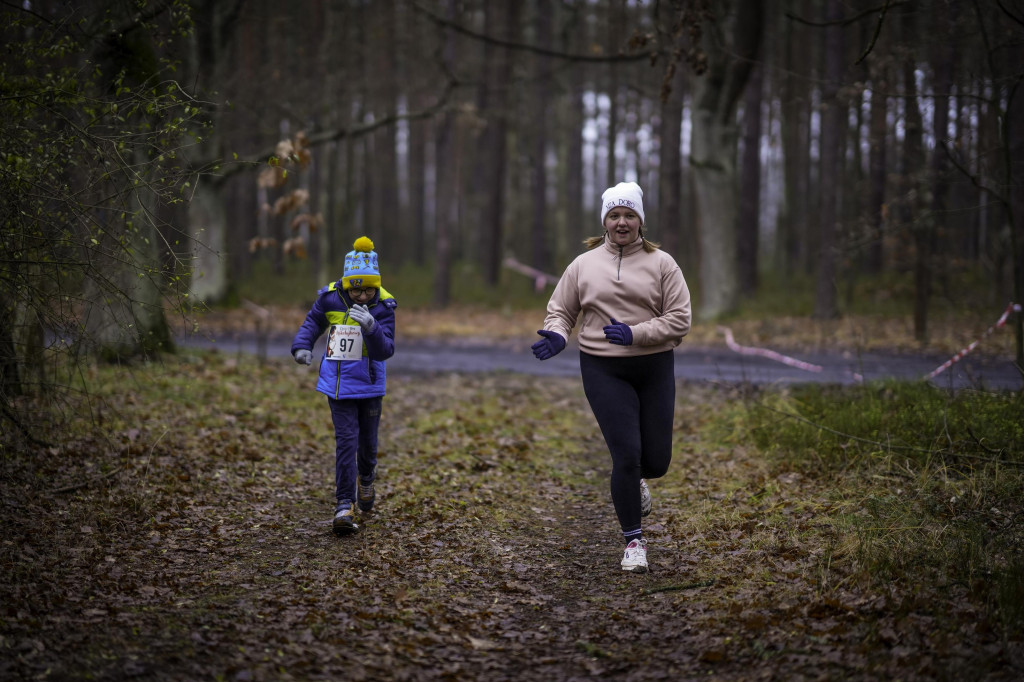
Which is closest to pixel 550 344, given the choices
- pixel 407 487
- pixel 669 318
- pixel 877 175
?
pixel 669 318

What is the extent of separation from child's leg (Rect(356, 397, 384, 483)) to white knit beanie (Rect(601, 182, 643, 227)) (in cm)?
223

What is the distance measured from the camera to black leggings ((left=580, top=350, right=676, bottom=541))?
17.5 feet

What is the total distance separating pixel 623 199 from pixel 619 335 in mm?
901

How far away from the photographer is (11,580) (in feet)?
15.6

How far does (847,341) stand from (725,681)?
47.2 ft

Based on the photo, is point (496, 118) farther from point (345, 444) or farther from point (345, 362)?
point (345, 444)

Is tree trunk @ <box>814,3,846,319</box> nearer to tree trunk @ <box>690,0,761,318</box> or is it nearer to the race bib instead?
tree trunk @ <box>690,0,761,318</box>

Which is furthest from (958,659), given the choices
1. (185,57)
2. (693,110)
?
(693,110)

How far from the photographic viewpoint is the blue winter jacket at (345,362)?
20.3 ft

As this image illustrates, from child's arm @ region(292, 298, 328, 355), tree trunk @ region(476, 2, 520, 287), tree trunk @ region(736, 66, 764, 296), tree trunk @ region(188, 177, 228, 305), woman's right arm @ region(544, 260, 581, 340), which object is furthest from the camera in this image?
tree trunk @ region(476, 2, 520, 287)

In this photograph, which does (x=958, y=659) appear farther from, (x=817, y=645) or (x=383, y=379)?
Answer: (x=383, y=379)

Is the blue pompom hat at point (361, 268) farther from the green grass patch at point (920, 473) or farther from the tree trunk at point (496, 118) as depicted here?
the tree trunk at point (496, 118)

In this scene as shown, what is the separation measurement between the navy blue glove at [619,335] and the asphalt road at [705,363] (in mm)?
5759

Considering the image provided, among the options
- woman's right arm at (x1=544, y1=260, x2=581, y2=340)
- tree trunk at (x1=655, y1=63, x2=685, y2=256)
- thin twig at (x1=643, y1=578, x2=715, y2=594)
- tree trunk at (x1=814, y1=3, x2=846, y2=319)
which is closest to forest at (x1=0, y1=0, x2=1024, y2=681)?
thin twig at (x1=643, y1=578, x2=715, y2=594)
